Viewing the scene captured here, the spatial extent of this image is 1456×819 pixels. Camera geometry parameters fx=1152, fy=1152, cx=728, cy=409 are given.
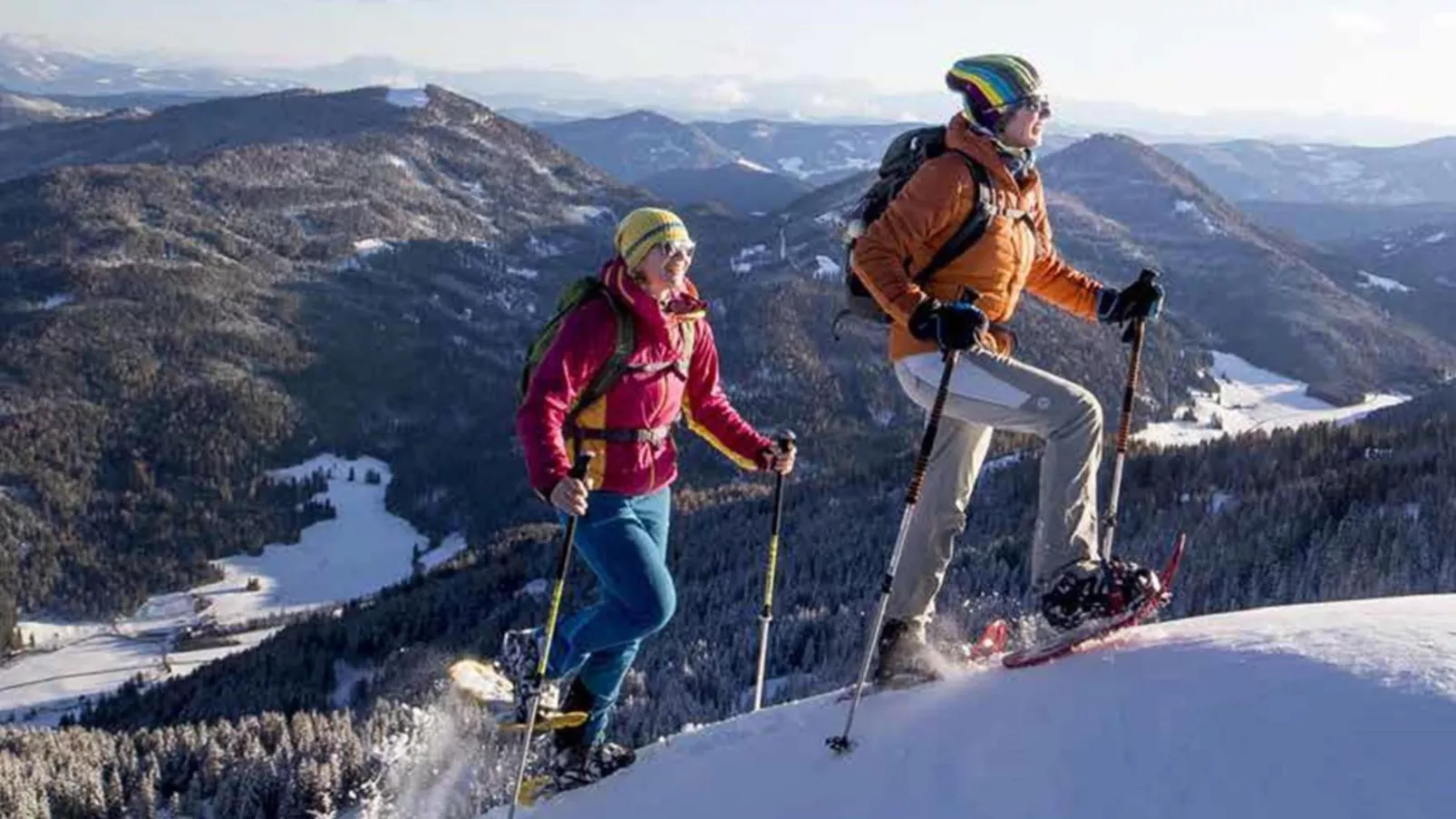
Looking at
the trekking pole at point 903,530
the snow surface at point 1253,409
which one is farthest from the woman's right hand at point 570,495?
the snow surface at point 1253,409

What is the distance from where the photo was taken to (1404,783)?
15.3 ft

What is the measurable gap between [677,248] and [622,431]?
1.15m

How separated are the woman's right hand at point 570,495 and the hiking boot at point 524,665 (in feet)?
4.30

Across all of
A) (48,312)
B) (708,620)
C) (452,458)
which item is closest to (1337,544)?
(708,620)

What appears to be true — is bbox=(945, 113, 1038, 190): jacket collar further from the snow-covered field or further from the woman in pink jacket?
the snow-covered field

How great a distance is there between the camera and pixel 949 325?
6.20 m

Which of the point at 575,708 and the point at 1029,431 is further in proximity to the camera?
the point at 575,708

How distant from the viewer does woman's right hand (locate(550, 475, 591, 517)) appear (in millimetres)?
6230

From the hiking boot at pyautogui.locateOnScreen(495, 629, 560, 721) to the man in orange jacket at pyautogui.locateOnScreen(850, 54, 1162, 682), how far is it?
7.35ft

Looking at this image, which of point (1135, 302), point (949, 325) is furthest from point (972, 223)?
point (1135, 302)

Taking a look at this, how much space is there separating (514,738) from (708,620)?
3933 centimetres

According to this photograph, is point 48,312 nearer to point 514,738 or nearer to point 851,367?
point 851,367

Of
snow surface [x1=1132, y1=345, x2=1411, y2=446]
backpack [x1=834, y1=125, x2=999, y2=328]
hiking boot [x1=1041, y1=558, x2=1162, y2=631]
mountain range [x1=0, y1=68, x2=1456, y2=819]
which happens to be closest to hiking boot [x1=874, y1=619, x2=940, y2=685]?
mountain range [x1=0, y1=68, x2=1456, y2=819]

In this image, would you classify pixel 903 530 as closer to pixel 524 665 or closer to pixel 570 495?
Result: pixel 570 495
